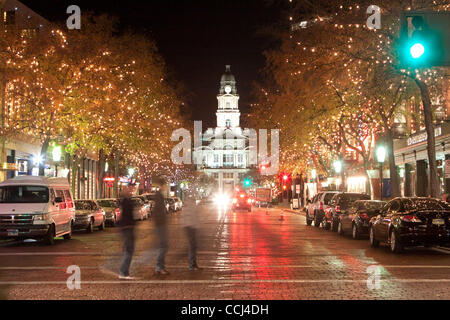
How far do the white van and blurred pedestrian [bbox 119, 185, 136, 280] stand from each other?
8.34m

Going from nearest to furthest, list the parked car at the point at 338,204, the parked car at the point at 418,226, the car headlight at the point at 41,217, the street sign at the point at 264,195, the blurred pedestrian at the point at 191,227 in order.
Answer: the blurred pedestrian at the point at 191,227 → the parked car at the point at 418,226 → the car headlight at the point at 41,217 → the parked car at the point at 338,204 → the street sign at the point at 264,195

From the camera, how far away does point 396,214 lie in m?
18.7

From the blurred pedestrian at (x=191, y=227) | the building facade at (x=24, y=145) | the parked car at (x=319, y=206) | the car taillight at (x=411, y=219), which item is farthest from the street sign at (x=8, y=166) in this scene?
the car taillight at (x=411, y=219)

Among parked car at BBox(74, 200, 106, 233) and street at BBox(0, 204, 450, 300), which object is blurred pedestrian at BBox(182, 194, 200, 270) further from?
parked car at BBox(74, 200, 106, 233)

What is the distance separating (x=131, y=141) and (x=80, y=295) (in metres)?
29.8

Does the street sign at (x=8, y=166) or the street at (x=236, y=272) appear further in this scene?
the street sign at (x=8, y=166)

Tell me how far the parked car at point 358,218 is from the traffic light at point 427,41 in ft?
31.5

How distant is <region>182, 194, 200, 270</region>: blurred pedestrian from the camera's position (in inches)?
561

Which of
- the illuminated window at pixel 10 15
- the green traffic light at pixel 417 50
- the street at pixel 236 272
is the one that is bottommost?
the street at pixel 236 272

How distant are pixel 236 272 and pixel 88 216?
15.3 m

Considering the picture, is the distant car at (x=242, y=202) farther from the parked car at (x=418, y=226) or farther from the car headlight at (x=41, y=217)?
→ the parked car at (x=418, y=226)

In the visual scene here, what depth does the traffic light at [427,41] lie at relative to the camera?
13680mm

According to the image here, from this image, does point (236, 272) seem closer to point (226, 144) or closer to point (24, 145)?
point (24, 145)

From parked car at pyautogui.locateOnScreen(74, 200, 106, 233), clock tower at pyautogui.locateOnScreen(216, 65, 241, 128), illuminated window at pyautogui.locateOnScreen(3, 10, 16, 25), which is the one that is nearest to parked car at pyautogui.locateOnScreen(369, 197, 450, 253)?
parked car at pyautogui.locateOnScreen(74, 200, 106, 233)
